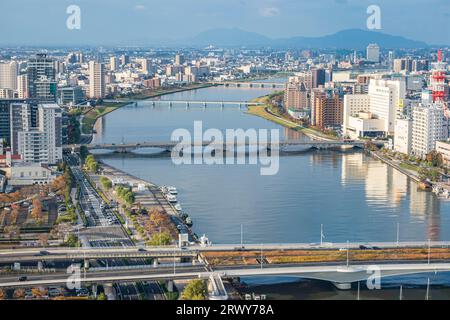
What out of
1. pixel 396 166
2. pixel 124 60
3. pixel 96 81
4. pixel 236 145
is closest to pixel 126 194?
pixel 396 166

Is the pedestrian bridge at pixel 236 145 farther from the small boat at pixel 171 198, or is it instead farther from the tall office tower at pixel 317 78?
the tall office tower at pixel 317 78

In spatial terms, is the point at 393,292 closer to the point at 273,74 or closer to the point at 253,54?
the point at 273,74

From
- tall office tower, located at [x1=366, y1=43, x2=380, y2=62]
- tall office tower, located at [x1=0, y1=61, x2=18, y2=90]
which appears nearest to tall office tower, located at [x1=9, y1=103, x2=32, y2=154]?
tall office tower, located at [x1=0, y1=61, x2=18, y2=90]

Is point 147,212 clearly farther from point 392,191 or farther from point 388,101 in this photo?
point 388,101

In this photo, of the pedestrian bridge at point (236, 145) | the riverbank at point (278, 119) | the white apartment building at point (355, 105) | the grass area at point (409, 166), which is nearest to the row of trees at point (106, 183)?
the pedestrian bridge at point (236, 145)

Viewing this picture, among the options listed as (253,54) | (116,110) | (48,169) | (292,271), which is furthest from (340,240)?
(253,54)
